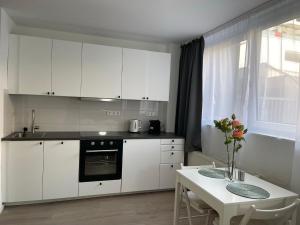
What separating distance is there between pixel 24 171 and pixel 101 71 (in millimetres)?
1689

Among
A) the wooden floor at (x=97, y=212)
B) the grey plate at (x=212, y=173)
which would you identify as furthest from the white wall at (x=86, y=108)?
the grey plate at (x=212, y=173)

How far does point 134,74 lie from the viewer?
11.6 ft

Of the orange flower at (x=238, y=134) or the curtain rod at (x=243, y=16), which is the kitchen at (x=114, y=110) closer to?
the curtain rod at (x=243, y=16)

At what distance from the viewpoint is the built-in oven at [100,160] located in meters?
3.14

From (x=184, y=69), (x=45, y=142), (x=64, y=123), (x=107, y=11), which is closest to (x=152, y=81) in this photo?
(x=184, y=69)

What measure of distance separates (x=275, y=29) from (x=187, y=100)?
1.61 m

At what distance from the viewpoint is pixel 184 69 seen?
379 centimetres

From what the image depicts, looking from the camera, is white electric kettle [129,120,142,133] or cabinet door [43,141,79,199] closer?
cabinet door [43,141,79,199]

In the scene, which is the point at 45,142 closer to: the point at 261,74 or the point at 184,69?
the point at 184,69

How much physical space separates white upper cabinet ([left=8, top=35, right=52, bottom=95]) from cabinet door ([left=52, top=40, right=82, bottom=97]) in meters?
0.08

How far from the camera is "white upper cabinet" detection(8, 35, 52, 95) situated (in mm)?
3002

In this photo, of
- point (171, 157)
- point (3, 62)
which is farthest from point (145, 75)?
point (3, 62)

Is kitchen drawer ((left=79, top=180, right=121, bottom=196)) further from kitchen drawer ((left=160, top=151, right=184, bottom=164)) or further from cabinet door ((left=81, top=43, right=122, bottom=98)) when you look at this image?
cabinet door ((left=81, top=43, right=122, bottom=98))

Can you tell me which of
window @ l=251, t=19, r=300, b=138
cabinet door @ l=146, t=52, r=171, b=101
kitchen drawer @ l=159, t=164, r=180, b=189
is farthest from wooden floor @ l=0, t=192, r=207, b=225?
cabinet door @ l=146, t=52, r=171, b=101
